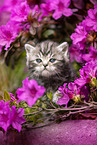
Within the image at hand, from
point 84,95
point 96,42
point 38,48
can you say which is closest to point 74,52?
point 96,42

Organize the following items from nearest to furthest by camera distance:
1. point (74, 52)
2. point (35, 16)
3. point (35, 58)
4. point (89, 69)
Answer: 1. point (89, 69)
2. point (35, 58)
3. point (35, 16)
4. point (74, 52)

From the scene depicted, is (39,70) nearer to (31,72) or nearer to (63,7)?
(31,72)

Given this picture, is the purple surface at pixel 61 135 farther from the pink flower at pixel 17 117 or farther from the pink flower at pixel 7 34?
the pink flower at pixel 7 34

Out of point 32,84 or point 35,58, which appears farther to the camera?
point 35,58

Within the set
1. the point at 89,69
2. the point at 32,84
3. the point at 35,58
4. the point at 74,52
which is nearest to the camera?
the point at 32,84

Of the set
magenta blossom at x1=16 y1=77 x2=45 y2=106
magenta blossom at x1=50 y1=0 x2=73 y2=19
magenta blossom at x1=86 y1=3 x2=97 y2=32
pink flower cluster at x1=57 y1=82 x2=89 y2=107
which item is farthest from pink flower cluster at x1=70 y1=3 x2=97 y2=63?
magenta blossom at x1=16 y1=77 x2=45 y2=106

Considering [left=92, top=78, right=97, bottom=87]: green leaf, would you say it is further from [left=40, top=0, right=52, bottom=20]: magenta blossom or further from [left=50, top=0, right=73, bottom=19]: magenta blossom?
[left=40, top=0, right=52, bottom=20]: magenta blossom
